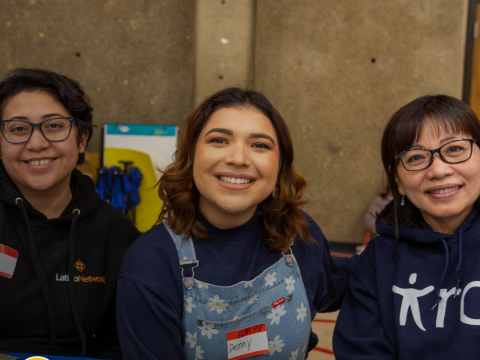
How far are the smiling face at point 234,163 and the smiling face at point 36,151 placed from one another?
507 mm

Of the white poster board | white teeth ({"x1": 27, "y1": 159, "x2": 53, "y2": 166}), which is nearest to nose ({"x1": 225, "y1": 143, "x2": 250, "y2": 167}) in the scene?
white teeth ({"x1": 27, "y1": 159, "x2": 53, "y2": 166})

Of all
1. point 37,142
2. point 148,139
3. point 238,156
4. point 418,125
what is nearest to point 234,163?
point 238,156

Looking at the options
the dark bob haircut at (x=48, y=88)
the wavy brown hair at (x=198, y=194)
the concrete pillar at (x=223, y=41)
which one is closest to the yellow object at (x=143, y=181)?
the concrete pillar at (x=223, y=41)

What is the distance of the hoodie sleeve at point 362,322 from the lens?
1286 millimetres

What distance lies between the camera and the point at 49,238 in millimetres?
1494

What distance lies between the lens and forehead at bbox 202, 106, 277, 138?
53.3 inches

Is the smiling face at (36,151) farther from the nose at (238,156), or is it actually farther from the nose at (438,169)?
the nose at (438,169)

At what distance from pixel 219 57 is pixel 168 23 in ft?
2.74

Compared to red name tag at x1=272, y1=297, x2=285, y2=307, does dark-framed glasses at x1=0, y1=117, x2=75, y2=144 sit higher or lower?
higher

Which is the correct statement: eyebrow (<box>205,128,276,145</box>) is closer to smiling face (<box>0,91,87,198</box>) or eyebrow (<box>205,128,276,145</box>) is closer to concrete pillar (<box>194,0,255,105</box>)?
smiling face (<box>0,91,87,198</box>)

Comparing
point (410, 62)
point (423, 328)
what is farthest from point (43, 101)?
point (410, 62)

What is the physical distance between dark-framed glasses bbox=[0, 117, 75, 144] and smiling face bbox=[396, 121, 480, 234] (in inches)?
47.4

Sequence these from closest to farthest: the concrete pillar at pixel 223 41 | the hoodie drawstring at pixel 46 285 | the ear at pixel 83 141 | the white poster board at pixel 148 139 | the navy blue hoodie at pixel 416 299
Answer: the navy blue hoodie at pixel 416 299 → the hoodie drawstring at pixel 46 285 → the ear at pixel 83 141 → the concrete pillar at pixel 223 41 → the white poster board at pixel 148 139

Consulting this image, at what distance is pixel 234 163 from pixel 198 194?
23 centimetres
